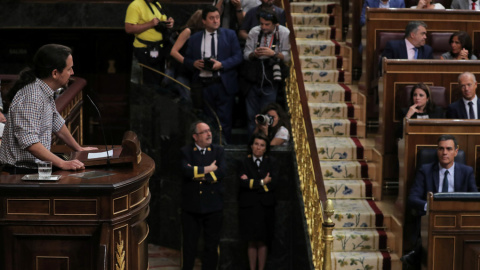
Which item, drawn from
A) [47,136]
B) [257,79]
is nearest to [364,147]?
[257,79]

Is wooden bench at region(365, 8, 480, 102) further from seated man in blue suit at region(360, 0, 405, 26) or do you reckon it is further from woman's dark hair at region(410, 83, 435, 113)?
woman's dark hair at region(410, 83, 435, 113)

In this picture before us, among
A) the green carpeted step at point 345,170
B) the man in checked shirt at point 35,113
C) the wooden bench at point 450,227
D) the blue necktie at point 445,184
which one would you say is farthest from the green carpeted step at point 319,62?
the man in checked shirt at point 35,113

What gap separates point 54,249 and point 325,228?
2.42 meters

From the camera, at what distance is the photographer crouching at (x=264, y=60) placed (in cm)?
766

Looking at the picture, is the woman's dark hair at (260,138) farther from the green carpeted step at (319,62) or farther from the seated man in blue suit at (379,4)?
the seated man in blue suit at (379,4)

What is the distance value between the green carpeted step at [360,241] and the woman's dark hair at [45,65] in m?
3.18

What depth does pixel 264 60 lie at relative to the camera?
7703mm

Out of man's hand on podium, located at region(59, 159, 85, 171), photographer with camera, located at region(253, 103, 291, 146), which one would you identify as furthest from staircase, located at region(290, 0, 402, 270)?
man's hand on podium, located at region(59, 159, 85, 171)

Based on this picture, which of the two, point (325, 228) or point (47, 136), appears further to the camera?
point (325, 228)

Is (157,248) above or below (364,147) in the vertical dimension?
below

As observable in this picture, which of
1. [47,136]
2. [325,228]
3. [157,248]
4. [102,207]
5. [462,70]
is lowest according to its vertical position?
[157,248]

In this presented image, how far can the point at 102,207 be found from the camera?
3848 millimetres

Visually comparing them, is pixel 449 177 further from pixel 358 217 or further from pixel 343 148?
pixel 343 148

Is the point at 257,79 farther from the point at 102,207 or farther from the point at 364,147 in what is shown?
the point at 102,207
